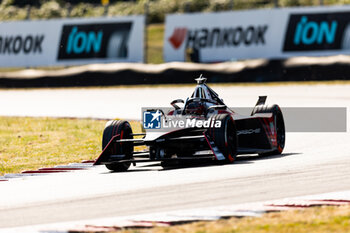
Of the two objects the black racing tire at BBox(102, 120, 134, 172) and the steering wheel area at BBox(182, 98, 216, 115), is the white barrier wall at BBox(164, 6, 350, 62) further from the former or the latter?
the black racing tire at BBox(102, 120, 134, 172)

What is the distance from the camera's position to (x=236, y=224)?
692cm

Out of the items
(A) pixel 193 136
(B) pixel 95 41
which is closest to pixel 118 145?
(A) pixel 193 136

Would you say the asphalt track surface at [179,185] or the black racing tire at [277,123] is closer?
the asphalt track surface at [179,185]

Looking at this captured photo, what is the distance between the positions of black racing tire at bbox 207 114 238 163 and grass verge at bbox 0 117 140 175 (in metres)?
3.04

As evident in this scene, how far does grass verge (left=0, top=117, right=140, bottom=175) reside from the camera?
1295cm

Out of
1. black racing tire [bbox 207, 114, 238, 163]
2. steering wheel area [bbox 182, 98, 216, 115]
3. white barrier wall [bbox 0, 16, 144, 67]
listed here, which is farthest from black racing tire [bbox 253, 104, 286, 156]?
white barrier wall [bbox 0, 16, 144, 67]

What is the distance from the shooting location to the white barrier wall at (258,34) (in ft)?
86.4

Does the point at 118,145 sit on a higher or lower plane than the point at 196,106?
lower

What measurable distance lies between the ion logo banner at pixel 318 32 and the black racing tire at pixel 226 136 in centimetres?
1622

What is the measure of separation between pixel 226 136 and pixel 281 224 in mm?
3680

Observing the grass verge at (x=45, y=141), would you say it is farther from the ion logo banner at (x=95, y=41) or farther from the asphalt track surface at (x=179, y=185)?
the ion logo banner at (x=95, y=41)

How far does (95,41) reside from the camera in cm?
3066

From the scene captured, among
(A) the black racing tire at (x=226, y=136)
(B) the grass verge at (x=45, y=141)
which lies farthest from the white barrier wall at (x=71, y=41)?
(A) the black racing tire at (x=226, y=136)

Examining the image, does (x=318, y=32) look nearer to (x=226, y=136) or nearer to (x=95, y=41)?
Result: (x=95, y=41)
